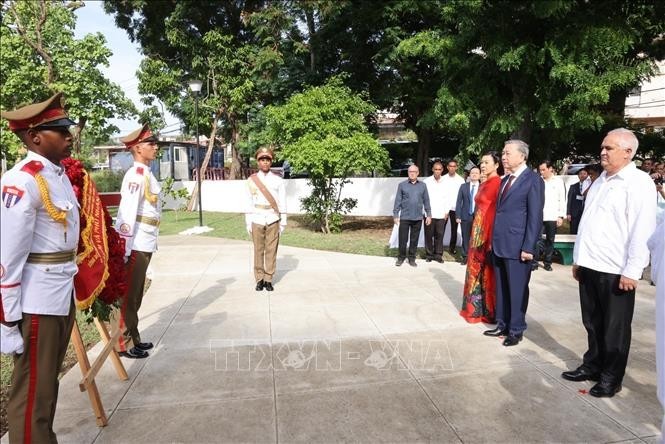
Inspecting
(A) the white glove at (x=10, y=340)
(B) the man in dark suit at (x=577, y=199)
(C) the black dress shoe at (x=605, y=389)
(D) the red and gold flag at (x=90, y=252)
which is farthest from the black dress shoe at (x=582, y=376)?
(B) the man in dark suit at (x=577, y=199)

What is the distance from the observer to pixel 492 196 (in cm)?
493

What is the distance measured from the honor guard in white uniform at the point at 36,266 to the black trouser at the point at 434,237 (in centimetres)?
705

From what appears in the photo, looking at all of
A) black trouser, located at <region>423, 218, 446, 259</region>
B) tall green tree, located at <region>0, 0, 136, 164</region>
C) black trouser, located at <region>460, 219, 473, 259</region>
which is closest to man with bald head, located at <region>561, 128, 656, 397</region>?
black trouser, located at <region>460, 219, 473, 259</region>

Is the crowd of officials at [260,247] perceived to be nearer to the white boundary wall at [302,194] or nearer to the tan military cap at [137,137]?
the tan military cap at [137,137]

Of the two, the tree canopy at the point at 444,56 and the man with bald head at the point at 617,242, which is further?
the tree canopy at the point at 444,56

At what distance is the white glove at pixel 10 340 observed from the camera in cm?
223

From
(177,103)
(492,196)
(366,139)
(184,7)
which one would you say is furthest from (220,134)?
(492,196)

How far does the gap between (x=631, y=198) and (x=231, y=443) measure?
3.19 metres

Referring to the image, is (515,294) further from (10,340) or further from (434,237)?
(434,237)

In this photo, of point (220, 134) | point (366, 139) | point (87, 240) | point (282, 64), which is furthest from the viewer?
point (220, 134)

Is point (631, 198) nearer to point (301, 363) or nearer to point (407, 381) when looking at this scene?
point (407, 381)

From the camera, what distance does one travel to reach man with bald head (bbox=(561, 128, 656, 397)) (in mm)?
3309

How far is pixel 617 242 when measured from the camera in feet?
11.3

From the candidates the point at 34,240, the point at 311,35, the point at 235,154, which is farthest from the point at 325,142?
the point at 235,154
